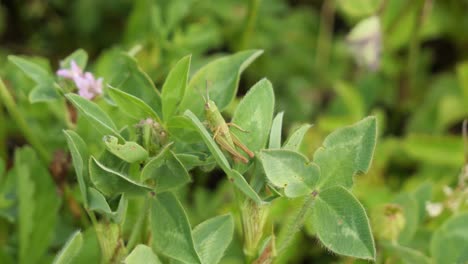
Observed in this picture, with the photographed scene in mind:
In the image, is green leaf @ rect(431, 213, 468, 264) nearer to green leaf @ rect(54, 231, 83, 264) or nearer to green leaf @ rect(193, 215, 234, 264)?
green leaf @ rect(193, 215, 234, 264)

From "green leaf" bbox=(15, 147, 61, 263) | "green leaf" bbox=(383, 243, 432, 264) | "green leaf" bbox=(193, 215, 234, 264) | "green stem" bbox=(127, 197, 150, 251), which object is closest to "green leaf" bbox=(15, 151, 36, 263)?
"green leaf" bbox=(15, 147, 61, 263)

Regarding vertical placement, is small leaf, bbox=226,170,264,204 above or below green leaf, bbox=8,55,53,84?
below

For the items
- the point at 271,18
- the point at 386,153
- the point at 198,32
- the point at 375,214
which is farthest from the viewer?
the point at 271,18

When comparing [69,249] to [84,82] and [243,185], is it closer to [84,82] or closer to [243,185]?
[243,185]

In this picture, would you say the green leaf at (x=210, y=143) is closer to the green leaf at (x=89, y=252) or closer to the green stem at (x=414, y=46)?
the green leaf at (x=89, y=252)

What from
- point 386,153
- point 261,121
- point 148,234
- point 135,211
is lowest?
point 386,153

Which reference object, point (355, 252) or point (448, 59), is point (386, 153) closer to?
point (448, 59)

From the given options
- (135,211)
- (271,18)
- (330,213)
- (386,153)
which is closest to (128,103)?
(330,213)
